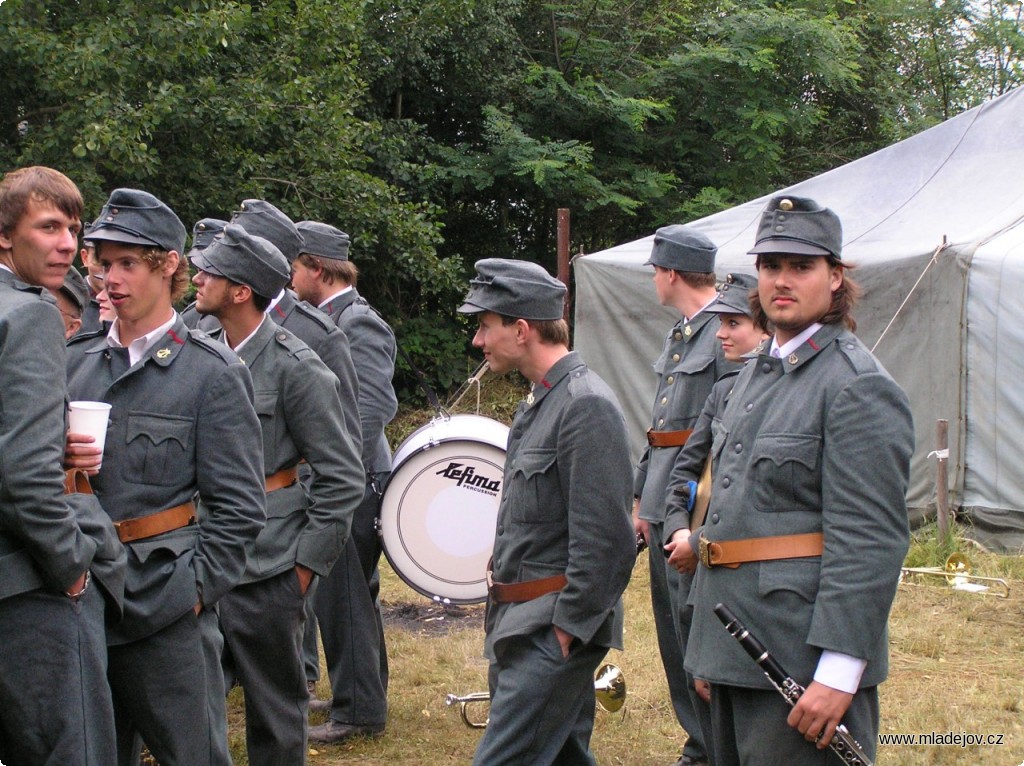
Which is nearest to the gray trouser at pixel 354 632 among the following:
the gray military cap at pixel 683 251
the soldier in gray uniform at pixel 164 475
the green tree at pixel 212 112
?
the gray military cap at pixel 683 251

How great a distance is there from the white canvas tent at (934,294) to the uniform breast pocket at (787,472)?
6473mm

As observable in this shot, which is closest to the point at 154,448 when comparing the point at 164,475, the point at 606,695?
the point at 164,475

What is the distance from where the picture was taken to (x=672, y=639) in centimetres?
510

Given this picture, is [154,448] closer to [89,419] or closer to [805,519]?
[89,419]

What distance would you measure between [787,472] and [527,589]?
100 centimetres

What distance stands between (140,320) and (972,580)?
627 cm

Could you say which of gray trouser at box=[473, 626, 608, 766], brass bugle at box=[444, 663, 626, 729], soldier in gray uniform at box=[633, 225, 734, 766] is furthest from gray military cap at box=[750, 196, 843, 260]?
brass bugle at box=[444, 663, 626, 729]

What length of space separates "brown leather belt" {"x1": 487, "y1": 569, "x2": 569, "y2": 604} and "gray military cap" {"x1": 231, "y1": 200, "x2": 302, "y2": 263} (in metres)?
2.05

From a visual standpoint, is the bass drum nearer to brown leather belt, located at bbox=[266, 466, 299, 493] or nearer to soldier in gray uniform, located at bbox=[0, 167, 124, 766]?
brown leather belt, located at bbox=[266, 466, 299, 493]

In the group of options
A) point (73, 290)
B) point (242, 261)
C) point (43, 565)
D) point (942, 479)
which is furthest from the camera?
point (942, 479)

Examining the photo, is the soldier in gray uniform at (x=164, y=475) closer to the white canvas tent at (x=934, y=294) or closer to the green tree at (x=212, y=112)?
the white canvas tent at (x=934, y=294)

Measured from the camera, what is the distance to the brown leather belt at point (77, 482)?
2.93 metres

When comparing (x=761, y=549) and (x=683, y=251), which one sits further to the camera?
(x=683, y=251)

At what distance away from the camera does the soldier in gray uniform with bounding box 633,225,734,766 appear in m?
4.96
